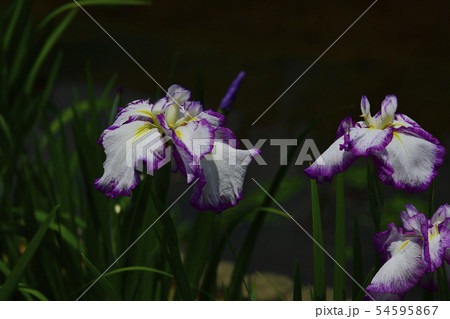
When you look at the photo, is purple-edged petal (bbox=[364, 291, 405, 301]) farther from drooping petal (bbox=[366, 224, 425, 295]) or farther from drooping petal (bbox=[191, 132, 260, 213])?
drooping petal (bbox=[191, 132, 260, 213])

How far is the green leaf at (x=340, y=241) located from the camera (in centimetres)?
70

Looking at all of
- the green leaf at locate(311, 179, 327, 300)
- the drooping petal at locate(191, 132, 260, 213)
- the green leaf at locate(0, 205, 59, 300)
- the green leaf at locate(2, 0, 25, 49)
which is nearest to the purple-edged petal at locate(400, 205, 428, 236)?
the green leaf at locate(311, 179, 327, 300)

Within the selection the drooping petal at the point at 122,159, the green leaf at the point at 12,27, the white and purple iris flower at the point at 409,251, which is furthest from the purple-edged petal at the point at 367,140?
the green leaf at the point at 12,27

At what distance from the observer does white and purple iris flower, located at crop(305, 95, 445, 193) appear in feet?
1.97

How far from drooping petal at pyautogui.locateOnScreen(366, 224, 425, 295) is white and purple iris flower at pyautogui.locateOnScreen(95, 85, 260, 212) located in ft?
0.60

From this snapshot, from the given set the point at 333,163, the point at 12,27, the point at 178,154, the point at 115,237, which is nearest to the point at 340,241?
the point at 333,163

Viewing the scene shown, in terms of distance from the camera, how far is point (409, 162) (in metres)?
0.60

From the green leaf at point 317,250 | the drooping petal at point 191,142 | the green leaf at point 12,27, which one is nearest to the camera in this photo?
the drooping petal at point 191,142

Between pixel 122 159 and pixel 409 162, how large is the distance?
1.03 feet

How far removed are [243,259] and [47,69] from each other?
1745 mm

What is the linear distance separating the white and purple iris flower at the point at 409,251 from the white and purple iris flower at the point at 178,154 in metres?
0.19

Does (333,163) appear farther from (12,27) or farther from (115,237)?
(12,27)

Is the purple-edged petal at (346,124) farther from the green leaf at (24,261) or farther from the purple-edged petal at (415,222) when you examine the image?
the green leaf at (24,261)

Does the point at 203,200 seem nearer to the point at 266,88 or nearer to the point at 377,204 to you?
the point at 377,204
